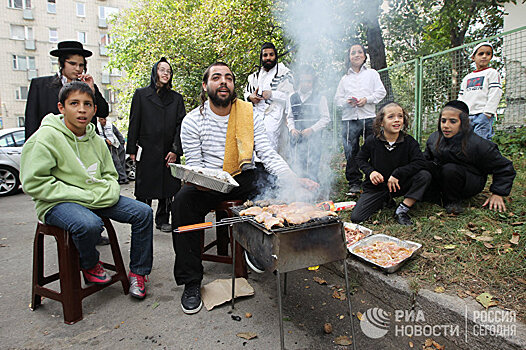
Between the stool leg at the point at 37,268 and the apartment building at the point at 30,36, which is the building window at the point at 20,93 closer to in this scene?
the apartment building at the point at 30,36

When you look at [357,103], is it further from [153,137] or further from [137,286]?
[137,286]

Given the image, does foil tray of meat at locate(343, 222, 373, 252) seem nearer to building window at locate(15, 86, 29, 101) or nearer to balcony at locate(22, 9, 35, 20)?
building window at locate(15, 86, 29, 101)

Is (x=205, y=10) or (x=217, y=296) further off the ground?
(x=205, y=10)

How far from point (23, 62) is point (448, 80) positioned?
33612 mm

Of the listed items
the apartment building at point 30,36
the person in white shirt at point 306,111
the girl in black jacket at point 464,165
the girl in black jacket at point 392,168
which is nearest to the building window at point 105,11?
the apartment building at point 30,36

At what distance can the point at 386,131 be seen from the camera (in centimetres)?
402

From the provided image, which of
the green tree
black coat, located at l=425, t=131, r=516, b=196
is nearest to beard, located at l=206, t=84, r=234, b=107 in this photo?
black coat, located at l=425, t=131, r=516, b=196

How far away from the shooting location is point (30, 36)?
90.9 feet

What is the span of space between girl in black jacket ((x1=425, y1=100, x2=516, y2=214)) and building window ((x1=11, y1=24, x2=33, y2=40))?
3491 centimetres

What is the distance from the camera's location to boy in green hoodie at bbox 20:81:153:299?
252 cm

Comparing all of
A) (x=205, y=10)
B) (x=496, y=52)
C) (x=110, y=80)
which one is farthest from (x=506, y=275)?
(x=110, y=80)

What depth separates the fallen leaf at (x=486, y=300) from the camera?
2209 millimetres

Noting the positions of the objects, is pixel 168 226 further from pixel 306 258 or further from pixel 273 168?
pixel 306 258

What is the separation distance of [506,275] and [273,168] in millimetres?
2124
